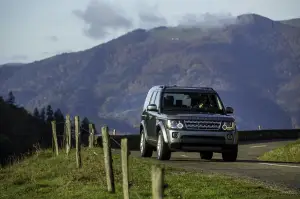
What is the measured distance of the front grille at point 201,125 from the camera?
1739 cm

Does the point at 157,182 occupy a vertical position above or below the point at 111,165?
above

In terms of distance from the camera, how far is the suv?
17.4m

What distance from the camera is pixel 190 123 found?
17422 mm

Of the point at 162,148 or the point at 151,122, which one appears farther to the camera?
the point at 151,122

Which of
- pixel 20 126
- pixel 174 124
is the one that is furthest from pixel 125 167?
pixel 20 126

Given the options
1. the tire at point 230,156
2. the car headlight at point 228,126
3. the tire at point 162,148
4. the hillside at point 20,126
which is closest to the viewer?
the car headlight at point 228,126

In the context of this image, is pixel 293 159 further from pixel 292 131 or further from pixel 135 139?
pixel 292 131

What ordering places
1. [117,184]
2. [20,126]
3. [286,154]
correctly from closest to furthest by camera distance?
[117,184] → [286,154] → [20,126]

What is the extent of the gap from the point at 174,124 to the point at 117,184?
14.3 ft

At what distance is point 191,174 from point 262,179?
1.86 m

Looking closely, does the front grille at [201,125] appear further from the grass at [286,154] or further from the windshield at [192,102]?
the grass at [286,154]

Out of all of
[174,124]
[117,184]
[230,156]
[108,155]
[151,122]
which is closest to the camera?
[108,155]

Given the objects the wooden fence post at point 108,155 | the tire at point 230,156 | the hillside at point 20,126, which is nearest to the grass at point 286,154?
the tire at point 230,156

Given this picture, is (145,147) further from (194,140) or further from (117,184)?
(117,184)
